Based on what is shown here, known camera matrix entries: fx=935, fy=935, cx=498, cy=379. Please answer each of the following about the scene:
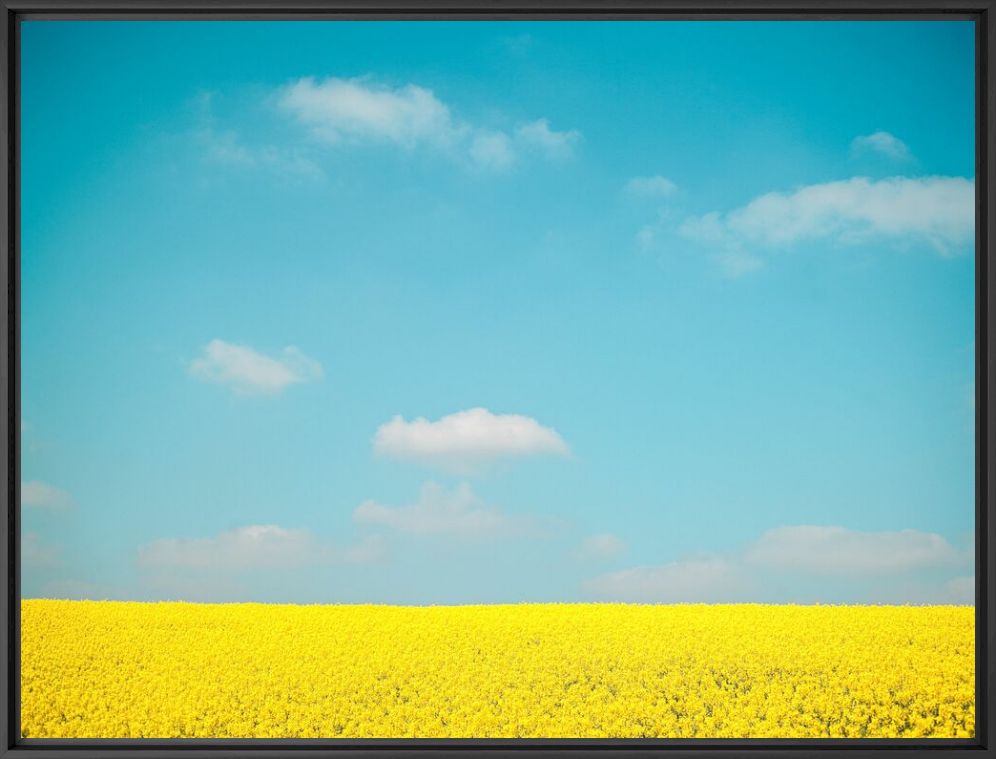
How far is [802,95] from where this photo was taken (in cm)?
386

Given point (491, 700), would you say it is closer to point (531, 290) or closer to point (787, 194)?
point (531, 290)

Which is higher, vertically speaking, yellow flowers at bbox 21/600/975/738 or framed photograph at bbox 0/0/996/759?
framed photograph at bbox 0/0/996/759

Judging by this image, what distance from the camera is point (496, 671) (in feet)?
12.7

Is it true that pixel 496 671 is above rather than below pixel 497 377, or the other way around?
below

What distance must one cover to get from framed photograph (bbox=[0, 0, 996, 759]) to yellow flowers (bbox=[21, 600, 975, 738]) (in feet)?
0.06

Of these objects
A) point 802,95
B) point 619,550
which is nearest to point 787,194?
point 802,95

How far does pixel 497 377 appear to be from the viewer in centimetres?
409

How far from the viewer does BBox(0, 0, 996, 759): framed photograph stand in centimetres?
364

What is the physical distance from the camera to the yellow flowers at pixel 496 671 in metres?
3.49

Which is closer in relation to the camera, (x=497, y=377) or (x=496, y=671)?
(x=496, y=671)

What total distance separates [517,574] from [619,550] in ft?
1.45

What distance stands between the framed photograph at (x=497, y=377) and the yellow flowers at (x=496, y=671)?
0.7 inches

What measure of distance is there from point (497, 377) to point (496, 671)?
1.24m

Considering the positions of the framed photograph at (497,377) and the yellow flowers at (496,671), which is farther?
the framed photograph at (497,377)
